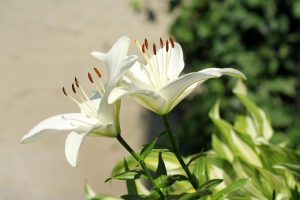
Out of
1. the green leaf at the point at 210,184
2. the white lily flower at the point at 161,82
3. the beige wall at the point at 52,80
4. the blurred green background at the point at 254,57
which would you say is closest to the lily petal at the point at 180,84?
the white lily flower at the point at 161,82

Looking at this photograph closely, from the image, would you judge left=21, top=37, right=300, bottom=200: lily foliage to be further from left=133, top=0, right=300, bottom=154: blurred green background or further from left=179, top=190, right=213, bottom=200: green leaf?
left=133, top=0, right=300, bottom=154: blurred green background

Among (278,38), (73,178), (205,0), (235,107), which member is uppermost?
(205,0)

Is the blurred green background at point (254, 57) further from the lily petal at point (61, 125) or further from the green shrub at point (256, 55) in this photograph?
the lily petal at point (61, 125)

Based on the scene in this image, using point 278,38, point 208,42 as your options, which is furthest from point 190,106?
point 278,38

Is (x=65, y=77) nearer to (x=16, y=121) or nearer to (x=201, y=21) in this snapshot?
(x=16, y=121)

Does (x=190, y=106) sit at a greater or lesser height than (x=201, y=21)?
lesser

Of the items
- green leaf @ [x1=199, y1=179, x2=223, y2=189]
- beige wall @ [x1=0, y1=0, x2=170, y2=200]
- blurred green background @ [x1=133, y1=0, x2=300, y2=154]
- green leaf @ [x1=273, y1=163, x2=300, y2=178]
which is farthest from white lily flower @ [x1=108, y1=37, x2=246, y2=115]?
beige wall @ [x1=0, y1=0, x2=170, y2=200]

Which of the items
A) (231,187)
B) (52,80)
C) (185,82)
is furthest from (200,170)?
(52,80)
